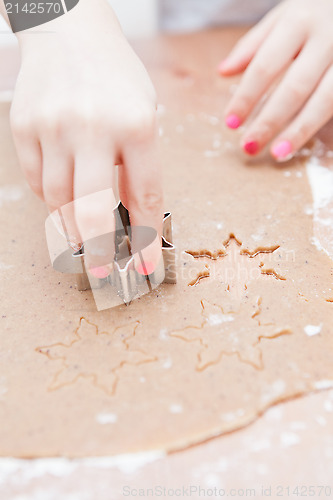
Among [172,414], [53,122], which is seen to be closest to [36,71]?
[53,122]

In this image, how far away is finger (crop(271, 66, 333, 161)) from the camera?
3.51ft

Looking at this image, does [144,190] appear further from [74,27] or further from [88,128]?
[74,27]

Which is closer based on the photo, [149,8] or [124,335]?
[124,335]

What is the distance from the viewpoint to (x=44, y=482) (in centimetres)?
61

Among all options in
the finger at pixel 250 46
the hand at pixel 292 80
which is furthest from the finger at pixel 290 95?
the finger at pixel 250 46

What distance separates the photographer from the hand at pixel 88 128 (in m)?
0.66

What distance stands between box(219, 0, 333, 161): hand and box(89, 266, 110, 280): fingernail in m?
0.55

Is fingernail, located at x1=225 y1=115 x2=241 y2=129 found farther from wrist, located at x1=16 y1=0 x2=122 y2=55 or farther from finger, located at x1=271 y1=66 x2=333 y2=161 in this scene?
wrist, located at x1=16 y1=0 x2=122 y2=55

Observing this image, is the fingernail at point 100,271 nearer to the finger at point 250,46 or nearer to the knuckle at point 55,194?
the knuckle at point 55,194

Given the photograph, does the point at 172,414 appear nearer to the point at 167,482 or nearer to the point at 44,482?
the point at 167,482

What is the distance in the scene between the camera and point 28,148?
0.71m

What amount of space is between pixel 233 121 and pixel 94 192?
616 mm

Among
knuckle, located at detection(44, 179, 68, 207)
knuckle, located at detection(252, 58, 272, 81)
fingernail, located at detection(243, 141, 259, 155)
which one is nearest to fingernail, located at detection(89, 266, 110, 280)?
knuckle, located at detection(44, 179, 68, 207)

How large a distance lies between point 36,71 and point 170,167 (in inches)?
17.7
